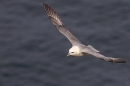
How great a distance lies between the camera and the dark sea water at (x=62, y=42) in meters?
38.2

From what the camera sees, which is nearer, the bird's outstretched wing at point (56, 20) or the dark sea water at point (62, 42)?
the bird's outstretched wing at point (56, 20)

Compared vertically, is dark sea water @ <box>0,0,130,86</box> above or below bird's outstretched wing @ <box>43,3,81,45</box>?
above

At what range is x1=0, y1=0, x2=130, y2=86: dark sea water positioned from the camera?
1505 inches

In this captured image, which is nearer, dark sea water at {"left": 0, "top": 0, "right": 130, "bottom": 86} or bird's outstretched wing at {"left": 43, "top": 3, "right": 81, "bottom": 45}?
bird's outstretched wing at {"left": 43, "top": 3, "right": 81, "bottom": 45}

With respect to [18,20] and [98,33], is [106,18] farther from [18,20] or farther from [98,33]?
[18,20]

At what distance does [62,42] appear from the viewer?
40.2 meters

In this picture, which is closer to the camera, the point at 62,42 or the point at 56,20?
the point at 56,20

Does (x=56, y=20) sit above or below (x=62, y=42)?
below

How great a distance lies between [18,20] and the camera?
139ft

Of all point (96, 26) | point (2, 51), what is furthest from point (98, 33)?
point (2, 51)

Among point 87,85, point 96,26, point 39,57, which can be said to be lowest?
point 87,85

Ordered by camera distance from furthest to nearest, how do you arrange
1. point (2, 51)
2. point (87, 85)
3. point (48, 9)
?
point (2, 51)
point (87, 85)
point (48, 9)

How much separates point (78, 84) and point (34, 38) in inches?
212

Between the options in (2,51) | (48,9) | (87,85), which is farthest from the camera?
(2,51)
